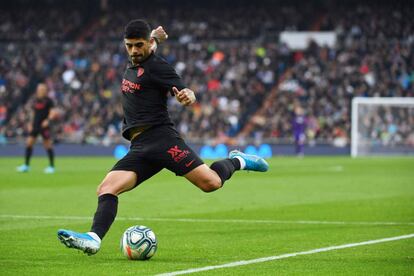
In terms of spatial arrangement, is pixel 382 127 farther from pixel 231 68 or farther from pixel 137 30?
pixel 137 30

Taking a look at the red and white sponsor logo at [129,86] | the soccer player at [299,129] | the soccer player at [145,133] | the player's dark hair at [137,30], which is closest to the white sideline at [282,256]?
the soccer player at [145,133]

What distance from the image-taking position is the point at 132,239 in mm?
8758

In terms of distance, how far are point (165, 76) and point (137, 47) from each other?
1.24 feet

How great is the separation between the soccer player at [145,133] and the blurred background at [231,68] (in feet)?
95.6

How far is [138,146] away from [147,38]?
107 cm

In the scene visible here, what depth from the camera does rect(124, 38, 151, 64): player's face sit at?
8.69 m

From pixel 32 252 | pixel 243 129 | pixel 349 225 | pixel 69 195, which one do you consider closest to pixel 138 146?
pixel 32 252

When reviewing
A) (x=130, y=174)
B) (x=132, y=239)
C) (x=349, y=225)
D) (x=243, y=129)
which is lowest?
(x=243, y=129)

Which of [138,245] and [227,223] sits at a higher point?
[138,245]

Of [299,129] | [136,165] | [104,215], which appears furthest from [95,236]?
[299,129]

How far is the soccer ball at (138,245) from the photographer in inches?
344

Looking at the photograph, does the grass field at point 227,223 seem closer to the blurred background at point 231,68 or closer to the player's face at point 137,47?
the player's face at point 137,47

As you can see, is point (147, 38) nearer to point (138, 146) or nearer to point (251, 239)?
point (138, 146)

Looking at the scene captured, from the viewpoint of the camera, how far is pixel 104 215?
28.5 ft
